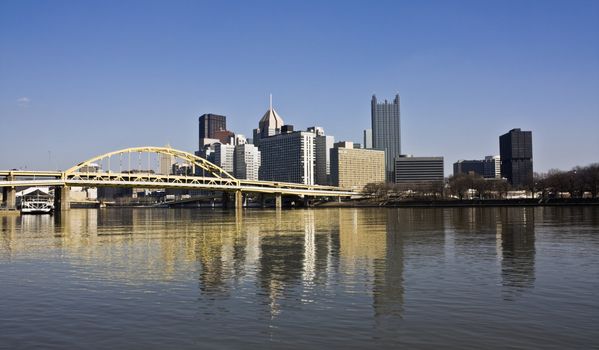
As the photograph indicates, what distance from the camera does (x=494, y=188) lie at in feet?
511

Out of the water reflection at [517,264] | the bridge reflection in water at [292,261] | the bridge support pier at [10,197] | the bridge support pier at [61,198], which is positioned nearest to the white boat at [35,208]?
the bridge support pier at [10,197]

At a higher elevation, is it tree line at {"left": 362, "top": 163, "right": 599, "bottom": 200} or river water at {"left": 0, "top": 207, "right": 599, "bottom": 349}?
tree line at {"left": 362, "top": 163, "right": 599, "bottom": 200}

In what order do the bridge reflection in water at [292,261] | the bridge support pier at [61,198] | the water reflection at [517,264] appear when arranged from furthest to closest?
the bridge support pier at [61,198] < the water reflection at [517,264] < the bridge reflection in water at [292,261]

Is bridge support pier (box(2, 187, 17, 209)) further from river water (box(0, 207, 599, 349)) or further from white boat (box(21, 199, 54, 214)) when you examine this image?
river water (box(0, 207, 599, 349))

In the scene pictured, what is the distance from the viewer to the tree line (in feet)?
424

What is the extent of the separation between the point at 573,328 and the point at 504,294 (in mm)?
3769

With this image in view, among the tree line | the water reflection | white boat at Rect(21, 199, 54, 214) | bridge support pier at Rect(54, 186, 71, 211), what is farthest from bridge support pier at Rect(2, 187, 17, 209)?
the water reflection

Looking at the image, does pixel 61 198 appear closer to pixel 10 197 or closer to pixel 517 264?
pixel 10 197

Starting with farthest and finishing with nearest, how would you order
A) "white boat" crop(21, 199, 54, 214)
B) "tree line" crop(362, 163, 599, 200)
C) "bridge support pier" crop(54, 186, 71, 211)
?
"tree line" crop(362, 163, 599, 200) < "bridge support pier" crop(54, 186, 71, 211) < "white boat" crop(21, 199, 54, 214)

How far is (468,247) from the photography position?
29.8 m

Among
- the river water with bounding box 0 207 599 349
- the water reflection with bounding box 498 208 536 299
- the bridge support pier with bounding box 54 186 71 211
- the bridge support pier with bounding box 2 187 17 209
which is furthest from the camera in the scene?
the bridge support pier with bounding box 54 186 71 211

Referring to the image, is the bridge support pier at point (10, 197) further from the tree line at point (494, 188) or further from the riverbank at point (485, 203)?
the tree line at point (494, 188)

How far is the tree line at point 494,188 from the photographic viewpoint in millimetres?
129125

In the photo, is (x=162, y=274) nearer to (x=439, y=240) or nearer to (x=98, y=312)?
(x=98, y=312)
